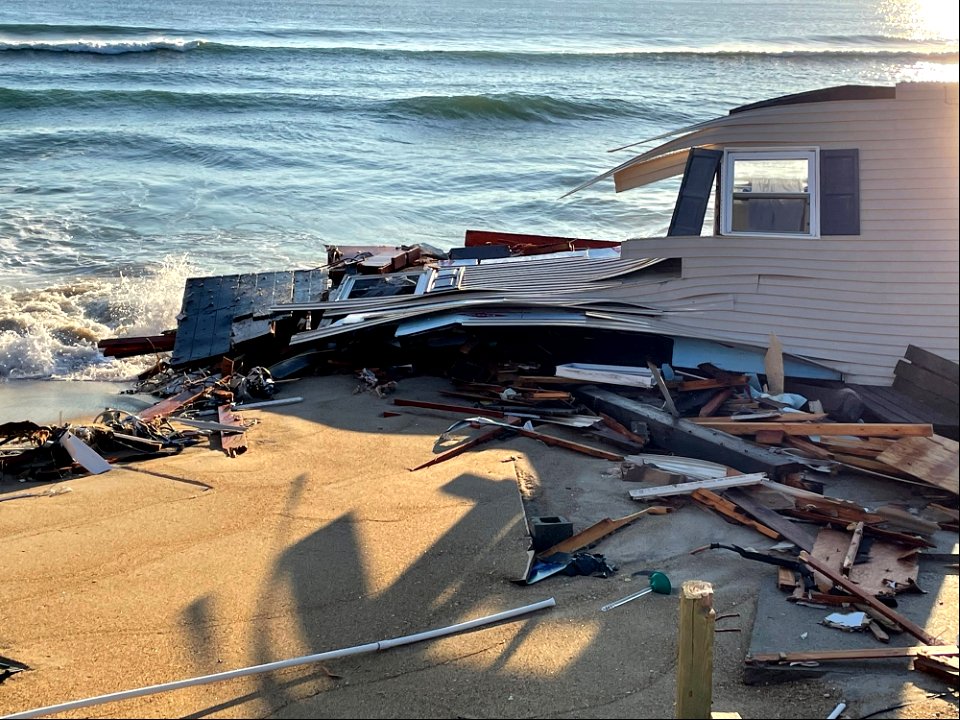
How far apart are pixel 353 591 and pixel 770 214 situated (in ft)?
19.8

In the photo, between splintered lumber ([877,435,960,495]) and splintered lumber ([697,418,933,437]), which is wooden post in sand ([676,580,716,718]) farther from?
splintered lumber ([697,418,933,437])

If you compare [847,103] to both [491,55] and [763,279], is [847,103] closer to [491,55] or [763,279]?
[763,279]

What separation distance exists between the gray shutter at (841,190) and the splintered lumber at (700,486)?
3076 mm

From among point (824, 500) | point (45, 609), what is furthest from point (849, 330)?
point (45, 609)

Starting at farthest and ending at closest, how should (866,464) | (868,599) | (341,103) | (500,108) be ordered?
(341,103)
(500,108)
(866,464)
(868,599)

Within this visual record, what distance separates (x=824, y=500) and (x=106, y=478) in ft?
21.5

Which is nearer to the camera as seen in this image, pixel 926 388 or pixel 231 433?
pixel 926 388

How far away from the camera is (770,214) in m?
10.2

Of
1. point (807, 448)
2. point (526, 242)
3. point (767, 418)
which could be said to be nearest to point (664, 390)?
point (767, 418)

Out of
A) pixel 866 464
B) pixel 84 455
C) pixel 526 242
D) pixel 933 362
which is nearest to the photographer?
pixel 866 464

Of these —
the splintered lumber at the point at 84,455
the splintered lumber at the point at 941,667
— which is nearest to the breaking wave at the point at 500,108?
the splintered lumber at the point at 84,455

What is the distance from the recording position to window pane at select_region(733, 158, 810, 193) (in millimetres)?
10016

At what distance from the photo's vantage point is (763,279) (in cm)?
1020

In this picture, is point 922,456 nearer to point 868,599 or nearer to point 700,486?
point 700,486
